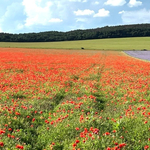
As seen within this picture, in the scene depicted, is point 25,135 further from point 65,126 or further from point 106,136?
point 106,136

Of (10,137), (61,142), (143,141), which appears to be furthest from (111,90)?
(10,137)

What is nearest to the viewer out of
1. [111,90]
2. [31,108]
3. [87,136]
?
[87,136]

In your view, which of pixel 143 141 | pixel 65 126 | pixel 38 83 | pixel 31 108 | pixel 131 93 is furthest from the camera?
pixel 38 83

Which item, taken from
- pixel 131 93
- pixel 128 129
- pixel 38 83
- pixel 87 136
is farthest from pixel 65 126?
pixel 38 83

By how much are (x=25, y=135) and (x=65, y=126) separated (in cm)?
142

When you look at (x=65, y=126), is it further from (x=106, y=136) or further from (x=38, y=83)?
(x=38, y=83)

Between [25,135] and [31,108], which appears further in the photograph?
[31,108]

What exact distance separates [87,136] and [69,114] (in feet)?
7.06

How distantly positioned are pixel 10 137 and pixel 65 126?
1.89 metres

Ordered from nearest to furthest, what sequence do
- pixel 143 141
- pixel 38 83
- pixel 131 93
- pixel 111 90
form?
pixel 143 141
pixel 131 93
pixel 111 90
pixel 38 83

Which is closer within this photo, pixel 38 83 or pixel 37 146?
pixel 37 146

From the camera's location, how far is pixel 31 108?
801cm

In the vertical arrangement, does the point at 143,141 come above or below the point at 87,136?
below

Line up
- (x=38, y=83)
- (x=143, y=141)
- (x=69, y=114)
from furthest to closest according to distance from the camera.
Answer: (x=38, y=83) < (x=69, y=114) < (x=143, y=141)
